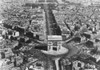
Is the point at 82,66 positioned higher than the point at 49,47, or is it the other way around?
the point at 49,47

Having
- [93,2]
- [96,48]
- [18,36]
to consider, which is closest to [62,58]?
[96,48]

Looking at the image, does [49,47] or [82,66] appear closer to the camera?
[82,66]

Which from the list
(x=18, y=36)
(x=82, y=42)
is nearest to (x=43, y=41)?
(x=18, y=36)

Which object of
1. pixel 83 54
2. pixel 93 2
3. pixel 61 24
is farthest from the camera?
pixel 93 2

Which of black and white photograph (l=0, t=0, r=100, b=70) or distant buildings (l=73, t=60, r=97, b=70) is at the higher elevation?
black and white photograph (l=0, t=0, r=100, b=70)

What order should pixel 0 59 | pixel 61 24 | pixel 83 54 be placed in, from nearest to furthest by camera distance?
pixel 0 59
pixel 83 54
pixel 61 24

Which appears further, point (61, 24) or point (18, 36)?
point (61, 24)

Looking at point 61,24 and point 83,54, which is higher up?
point 61,24

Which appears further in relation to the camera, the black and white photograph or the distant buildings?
the black and white photograph

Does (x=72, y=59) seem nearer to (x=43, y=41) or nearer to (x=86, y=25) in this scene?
(x=43, y=41)

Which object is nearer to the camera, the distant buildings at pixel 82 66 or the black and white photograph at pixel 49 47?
the distant buildings at pixel 82 66

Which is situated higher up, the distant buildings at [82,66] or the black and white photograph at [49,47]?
the black and white photograph at [49,47]
